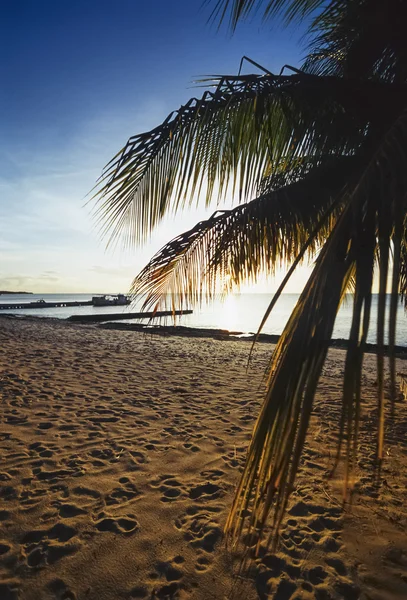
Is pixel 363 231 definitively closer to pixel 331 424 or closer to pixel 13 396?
pixel 331 424

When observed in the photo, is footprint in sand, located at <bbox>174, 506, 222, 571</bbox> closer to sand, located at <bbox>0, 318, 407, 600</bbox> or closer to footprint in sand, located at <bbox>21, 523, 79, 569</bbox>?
sand, located at <bbox>0, 318, 407, 600</bbox>

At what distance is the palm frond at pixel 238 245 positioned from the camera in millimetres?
3371

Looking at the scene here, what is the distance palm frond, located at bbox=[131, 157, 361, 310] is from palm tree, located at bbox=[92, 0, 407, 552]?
0.02 metres

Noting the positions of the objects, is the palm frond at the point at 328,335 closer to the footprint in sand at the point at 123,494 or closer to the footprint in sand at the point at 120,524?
the footprint in sand at the point at 120,524

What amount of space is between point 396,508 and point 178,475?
2.37 m

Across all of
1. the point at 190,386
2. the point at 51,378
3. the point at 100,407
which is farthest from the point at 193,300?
the point at 51,378

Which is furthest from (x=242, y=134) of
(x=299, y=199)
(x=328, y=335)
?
(x=328, y=335)

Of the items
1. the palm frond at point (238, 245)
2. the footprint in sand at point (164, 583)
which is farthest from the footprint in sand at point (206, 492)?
the palm frond at point (238, 245)

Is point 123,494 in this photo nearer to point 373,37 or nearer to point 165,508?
point 165,508

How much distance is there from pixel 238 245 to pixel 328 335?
2941 mm

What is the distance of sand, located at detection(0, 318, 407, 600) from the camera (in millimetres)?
2650

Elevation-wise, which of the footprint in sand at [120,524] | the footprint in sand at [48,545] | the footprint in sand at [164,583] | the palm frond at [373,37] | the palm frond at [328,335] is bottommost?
the footprint in sand at [164,583]

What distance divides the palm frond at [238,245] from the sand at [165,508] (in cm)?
208

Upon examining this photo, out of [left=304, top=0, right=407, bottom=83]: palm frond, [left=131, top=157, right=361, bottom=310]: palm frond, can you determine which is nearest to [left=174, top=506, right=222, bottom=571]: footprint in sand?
[left=131, top=157, right=361, bottom=310]: palm frond
